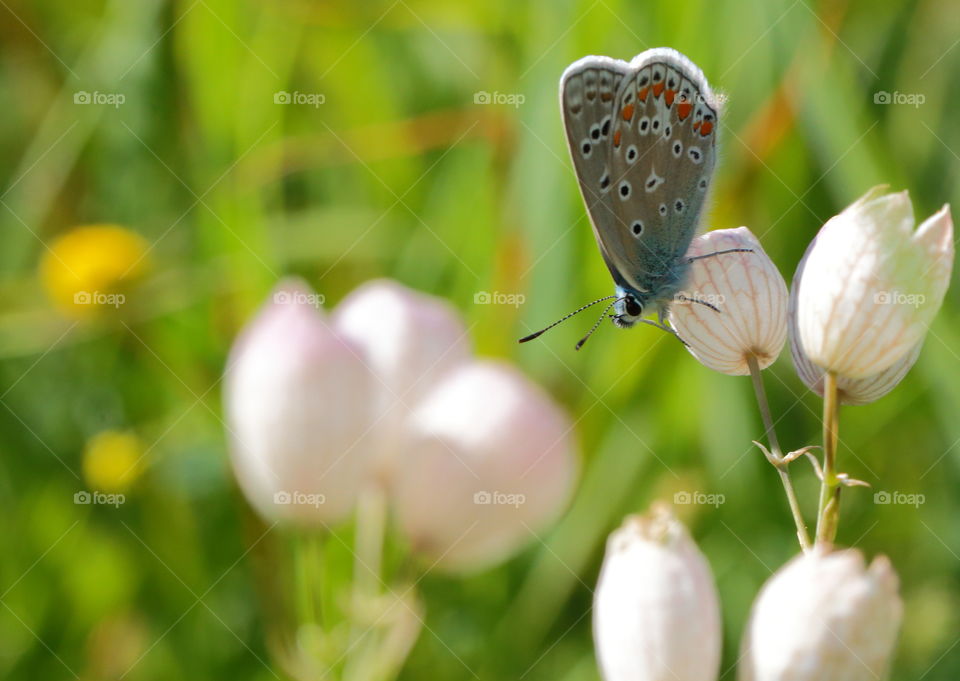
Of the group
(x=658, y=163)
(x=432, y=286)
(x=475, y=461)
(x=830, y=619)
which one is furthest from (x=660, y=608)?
(x=432, y=286)

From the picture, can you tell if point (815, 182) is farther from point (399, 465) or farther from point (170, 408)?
point (170, 408)

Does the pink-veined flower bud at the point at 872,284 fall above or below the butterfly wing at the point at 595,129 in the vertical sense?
below

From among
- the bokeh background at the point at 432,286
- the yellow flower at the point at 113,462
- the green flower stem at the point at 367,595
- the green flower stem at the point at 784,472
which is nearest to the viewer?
the green flower stem at the point at 784,472

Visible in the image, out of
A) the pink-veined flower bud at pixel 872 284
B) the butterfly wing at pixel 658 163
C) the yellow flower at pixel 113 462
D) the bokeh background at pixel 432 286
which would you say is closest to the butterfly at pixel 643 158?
the butterfly wing at pixel 658 163

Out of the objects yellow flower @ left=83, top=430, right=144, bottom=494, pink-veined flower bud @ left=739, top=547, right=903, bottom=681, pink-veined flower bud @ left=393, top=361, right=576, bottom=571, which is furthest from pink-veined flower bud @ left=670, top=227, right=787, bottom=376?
yellow flower @ left=83, top=430, right=144, bottom=494

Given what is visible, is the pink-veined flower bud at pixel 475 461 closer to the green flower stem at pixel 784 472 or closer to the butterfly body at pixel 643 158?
the butterfly body at pixel 643 158

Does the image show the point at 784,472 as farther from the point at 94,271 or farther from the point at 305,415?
the point at 94,271

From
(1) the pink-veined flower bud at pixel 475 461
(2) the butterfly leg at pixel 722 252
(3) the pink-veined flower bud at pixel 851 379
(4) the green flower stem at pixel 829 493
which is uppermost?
(2) the butterfly leg at pixel 722 252

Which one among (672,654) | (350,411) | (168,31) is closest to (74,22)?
(168,31)
